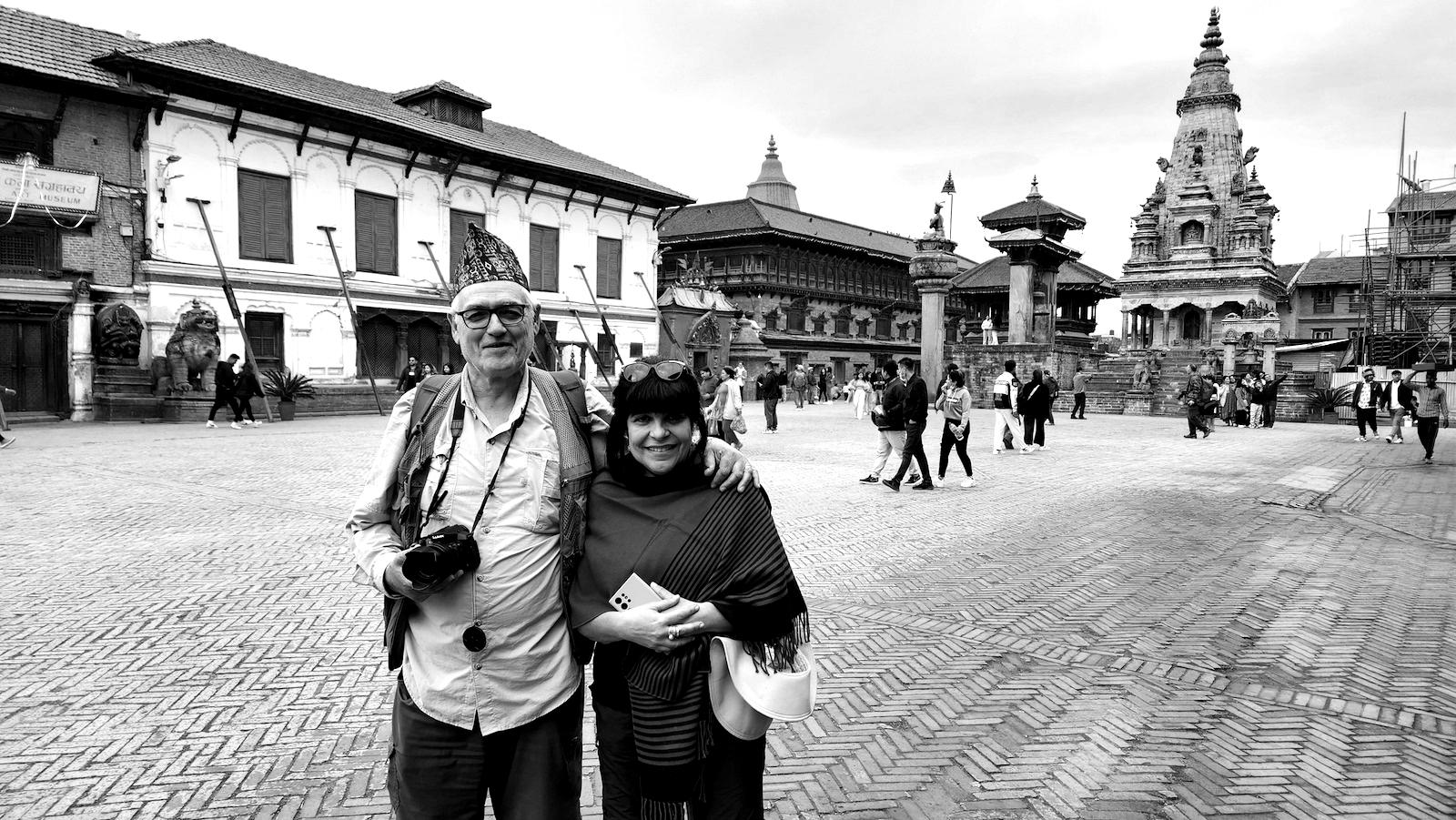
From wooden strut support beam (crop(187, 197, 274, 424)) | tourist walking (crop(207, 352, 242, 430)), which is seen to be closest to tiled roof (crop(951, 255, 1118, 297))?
wooden strut support beam (crop(187, 197, 274, 424))

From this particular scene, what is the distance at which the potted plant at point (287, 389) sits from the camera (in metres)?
21.7

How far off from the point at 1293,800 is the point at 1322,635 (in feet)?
8.61

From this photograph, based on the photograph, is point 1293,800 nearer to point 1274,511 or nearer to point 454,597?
point 454,597

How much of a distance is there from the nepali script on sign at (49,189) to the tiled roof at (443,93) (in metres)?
12.5

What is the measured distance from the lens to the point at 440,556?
2021mm

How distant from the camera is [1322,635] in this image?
18.3ft

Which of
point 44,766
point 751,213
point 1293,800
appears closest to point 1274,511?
point 1293,800

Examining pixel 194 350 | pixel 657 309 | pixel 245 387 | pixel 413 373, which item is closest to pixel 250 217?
pixel 194 350

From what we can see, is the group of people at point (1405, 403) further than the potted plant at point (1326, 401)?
No

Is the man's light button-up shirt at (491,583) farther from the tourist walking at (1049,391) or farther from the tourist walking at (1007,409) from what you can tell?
the tourist walking at (1049,391)

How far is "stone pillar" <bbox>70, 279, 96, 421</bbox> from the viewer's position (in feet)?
65.2

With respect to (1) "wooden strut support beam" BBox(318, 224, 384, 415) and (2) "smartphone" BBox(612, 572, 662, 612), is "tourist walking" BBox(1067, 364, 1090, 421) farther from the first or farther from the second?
(2) "smartphone" BBox(612, 572, 662, 612)

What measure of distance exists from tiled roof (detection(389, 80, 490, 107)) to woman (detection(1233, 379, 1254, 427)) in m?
27.3

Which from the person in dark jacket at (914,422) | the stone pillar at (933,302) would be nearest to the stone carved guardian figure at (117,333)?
the person in dark jacket at (914,422)
